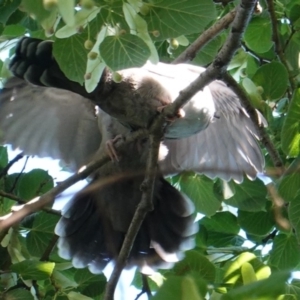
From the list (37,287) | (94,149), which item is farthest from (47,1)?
(94,149)

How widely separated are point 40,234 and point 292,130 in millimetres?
1097

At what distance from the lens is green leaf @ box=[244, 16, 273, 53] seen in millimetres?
2596

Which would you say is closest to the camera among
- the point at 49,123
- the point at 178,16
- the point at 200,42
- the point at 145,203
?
the point at 178,16

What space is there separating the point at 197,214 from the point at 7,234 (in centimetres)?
105

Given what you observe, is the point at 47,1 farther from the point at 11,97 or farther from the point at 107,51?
the point at 11,97

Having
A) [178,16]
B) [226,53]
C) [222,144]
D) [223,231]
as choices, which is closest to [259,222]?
[223,231]

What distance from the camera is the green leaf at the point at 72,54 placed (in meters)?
1.70

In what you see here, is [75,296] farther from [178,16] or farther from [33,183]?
[178,16]

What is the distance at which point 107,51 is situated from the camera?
4.92 feet

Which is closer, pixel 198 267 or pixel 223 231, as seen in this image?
pixel 198 267

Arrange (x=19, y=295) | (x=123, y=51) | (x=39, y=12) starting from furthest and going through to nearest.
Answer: (x=19, y=295) → (x=123, y=51) → (x=39, y=12)

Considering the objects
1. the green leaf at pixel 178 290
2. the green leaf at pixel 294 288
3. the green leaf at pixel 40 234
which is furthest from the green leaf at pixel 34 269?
the green leaf at pixel 178 290

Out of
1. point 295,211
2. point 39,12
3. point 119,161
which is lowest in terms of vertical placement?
point 119,161

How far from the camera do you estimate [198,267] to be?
193cm
